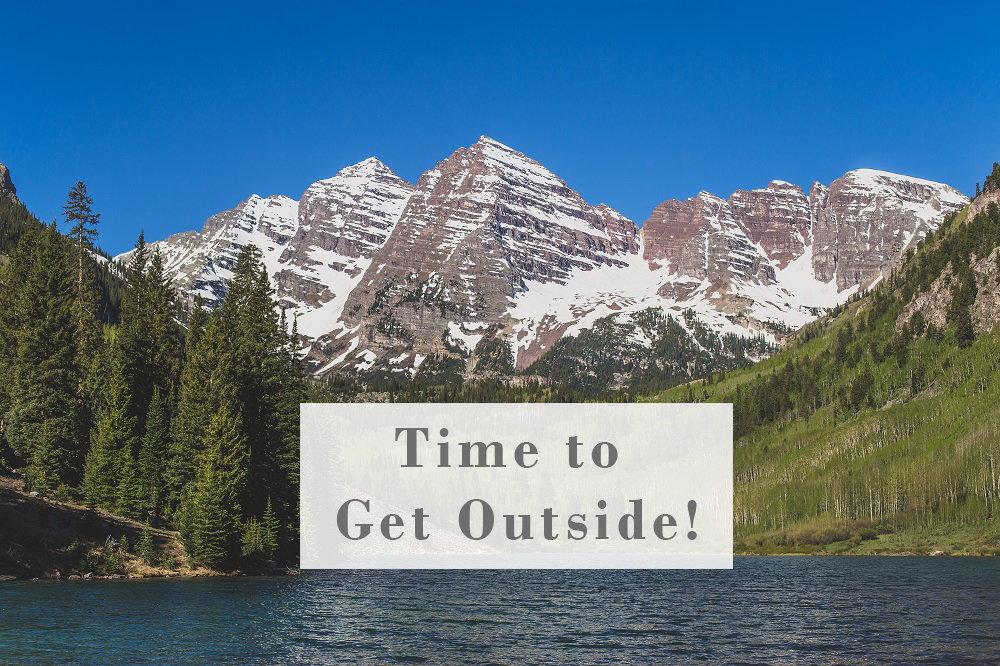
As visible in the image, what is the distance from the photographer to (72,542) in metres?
84.4

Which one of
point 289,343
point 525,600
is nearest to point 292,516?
point 289,343

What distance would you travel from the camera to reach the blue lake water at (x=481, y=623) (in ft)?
163

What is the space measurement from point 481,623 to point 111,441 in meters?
53.8

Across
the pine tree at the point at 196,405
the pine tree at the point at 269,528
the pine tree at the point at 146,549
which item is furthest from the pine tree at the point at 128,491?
Result: the pine tree at the point at 269,528

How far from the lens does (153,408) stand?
106500mm

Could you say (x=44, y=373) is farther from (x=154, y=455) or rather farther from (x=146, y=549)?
(x=146, y=549)

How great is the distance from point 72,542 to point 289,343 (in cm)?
4430

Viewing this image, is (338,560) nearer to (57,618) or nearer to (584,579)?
(584,579)

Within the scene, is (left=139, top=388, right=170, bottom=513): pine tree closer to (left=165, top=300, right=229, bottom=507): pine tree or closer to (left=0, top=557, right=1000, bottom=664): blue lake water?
(left=165, top=300, right=229, bottom=507): pine tree

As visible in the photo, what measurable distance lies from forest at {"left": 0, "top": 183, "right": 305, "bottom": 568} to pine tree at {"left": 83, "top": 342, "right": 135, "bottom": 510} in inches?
6.0

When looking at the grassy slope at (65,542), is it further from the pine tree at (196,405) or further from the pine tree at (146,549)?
the pine tree at (196,405)

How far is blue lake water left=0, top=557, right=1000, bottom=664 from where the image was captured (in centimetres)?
4978

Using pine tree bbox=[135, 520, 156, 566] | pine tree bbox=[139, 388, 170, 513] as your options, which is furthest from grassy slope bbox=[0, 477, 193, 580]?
pine tree bbox=[139, 388, 170, 513]

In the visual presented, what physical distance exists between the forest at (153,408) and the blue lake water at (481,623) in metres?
10.2
